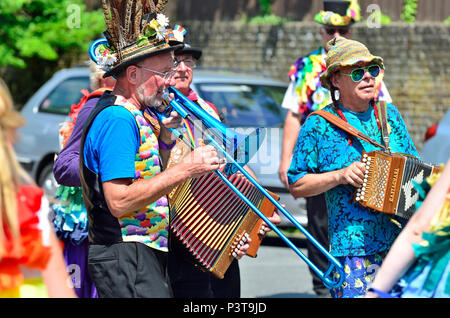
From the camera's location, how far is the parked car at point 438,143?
30.4 feet

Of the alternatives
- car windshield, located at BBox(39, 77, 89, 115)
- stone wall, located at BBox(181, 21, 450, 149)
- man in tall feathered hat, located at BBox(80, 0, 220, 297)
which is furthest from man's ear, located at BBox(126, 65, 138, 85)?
stone wall, located at BBox(181, 21, 450, 149)

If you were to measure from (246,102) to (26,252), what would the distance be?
7.07 m

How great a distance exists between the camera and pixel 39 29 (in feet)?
51.3

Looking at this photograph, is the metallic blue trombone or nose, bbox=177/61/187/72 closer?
the metallic blue trombone

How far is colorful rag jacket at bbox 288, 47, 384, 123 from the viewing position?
21.3ft

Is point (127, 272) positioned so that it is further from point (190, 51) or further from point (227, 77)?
point (227, 77)

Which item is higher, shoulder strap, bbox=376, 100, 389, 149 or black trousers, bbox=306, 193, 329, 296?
shoulder strap, bbox=376, 100, 389, 149

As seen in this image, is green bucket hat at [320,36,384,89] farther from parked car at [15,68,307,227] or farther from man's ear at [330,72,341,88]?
parked car at [15,68,307,227]

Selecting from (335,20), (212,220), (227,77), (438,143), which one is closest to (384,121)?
(212,220)

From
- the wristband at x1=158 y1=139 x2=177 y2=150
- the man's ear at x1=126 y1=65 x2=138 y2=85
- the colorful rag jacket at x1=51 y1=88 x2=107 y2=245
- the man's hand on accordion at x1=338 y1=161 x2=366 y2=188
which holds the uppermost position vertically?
the man's ear at x1=126 y1=65 x2=138 y2=85

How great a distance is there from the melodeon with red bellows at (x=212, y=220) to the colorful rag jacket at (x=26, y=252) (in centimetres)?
140

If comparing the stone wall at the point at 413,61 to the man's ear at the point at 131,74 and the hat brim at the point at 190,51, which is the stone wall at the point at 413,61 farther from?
the man's ear at the point at 131,74

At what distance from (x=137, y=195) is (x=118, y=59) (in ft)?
2.40

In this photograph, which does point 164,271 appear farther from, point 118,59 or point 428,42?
point 428,42
